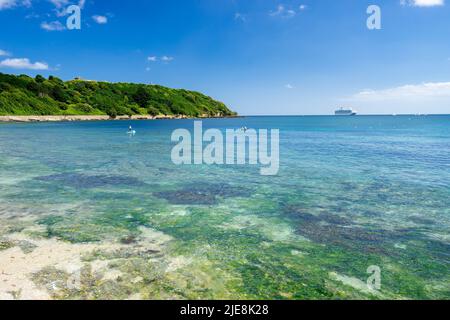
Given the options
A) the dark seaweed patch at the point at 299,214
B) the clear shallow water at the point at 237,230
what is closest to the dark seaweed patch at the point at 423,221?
the clear shallow water at the point at 237,230

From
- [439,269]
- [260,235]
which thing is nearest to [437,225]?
[439,269]

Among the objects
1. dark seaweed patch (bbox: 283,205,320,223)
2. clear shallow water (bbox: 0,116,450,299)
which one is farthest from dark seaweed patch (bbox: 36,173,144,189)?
dark seaweed patch (bbox: 283,205,320,223)

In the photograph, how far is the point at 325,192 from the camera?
68.5 feet

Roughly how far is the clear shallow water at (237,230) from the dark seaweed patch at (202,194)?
0.07 meters

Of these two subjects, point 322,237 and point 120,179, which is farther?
point 120,179

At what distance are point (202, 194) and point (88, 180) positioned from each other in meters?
9.60

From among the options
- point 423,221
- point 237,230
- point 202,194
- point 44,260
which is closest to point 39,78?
point 202,194

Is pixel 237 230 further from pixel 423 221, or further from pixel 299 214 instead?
pixel 423 221

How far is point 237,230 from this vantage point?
13781mm

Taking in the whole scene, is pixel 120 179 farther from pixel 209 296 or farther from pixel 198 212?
pixel 209 296

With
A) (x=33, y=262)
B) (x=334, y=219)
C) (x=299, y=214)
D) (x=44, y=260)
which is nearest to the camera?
(x=33, y=262)

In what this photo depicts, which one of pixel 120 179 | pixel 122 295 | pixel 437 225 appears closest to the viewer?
pixel 122 295

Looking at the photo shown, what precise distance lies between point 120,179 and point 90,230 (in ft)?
38.5

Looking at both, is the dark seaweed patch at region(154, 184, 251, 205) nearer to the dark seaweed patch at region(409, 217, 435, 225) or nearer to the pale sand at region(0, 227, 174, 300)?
the pale sand at region(0, 227, 174, 300)
